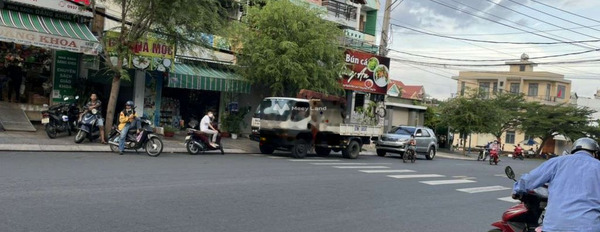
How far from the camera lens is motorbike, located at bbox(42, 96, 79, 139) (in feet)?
51.6

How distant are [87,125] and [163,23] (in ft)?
13.5

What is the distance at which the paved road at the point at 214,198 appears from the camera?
669cm

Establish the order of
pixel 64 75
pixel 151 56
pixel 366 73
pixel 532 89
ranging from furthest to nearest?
pixel 532 89 → pixel 366 73 → pixel 151 56 → pixel 64 75

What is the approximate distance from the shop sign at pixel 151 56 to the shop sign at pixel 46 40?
1.02 m

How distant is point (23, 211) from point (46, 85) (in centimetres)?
1386

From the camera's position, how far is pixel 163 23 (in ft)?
54.5

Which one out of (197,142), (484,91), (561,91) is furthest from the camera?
(561,91)

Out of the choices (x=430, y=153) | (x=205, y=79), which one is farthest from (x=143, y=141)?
(x=430, y=153)

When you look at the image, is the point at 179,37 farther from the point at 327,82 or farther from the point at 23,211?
the point at 23,211

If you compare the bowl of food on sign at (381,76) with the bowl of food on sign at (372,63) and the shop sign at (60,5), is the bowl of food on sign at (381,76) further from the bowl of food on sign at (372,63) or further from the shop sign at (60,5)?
the shop sign at (60,5)

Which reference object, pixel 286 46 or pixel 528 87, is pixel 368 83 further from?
pixel 528 87

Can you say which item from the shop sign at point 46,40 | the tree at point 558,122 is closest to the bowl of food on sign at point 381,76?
the shop sign at point 46,40

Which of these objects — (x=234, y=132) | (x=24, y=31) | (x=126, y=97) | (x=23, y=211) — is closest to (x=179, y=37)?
(x=24, y=31)

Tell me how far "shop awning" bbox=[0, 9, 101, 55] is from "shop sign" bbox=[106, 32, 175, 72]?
1092mm
